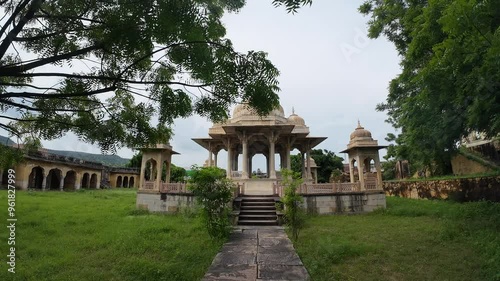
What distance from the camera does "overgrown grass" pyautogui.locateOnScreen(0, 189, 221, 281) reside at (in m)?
5.57

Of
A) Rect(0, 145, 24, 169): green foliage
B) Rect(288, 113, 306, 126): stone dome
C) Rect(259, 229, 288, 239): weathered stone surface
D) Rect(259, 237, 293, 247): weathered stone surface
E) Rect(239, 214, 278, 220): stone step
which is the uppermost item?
Rect(288, 113, 306, 126): stone dome

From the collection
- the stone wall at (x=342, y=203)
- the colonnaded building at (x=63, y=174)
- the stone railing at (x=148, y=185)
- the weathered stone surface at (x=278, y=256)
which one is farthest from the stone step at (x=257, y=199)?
the colonnaded building at (x=63, y=174)

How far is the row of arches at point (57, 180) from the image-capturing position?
100.0ft

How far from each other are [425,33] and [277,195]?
9.12m

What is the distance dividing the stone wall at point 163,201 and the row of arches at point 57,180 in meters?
21.9

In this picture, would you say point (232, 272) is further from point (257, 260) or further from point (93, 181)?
point (93, 181)

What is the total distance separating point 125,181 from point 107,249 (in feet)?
156

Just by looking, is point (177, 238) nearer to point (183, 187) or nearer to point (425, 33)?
point (183, 187)

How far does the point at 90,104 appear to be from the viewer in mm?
4953

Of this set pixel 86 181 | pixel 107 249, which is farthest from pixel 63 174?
pixel 107 249

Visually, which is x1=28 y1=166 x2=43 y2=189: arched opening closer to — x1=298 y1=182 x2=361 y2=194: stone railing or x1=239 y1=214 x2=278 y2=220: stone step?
x1=239 y1=214 x2=278 y2=220: stone step

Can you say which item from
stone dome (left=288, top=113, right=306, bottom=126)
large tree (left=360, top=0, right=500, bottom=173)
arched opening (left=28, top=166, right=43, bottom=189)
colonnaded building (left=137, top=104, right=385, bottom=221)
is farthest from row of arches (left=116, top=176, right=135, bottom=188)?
large tree (left=360, top=0, right=500, bottom=173)

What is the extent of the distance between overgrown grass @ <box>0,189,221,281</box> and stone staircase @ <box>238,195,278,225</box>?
82.7 inches

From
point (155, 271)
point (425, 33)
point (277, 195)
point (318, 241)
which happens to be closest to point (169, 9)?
point (155, 271)
